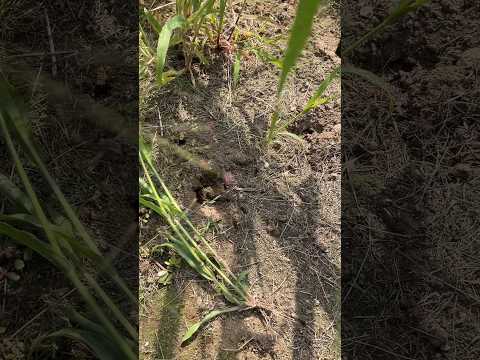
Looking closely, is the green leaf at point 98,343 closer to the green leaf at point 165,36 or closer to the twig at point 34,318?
the twig at point 34,318

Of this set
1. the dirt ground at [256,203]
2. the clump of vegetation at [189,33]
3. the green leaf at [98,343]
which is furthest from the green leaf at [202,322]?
the clump of vegetation at [189,33]

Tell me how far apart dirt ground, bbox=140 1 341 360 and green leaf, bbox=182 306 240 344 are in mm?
17

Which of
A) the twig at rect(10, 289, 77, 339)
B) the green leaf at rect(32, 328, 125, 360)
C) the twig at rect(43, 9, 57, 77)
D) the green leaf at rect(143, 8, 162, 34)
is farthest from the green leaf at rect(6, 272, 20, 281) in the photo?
the green leaf at rect(143, 8, 162, 34)

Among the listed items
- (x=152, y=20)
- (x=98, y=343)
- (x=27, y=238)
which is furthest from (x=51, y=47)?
(x=98, y=343)

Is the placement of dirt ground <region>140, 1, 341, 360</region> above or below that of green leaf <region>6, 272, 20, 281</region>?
above

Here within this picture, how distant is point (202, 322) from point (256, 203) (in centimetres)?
36

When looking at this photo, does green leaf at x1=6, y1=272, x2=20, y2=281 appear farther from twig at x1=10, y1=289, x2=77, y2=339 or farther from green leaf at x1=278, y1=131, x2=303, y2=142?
green leaf at x1=278, y1=131, x2=303, y2=142

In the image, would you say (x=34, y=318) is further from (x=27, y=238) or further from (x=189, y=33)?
(x=189, y=33)

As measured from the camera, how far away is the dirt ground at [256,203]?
4.83ft

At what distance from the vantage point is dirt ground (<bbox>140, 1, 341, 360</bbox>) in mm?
1473

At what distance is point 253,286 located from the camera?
1.51m

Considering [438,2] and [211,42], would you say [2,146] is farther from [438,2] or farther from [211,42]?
[438,2]

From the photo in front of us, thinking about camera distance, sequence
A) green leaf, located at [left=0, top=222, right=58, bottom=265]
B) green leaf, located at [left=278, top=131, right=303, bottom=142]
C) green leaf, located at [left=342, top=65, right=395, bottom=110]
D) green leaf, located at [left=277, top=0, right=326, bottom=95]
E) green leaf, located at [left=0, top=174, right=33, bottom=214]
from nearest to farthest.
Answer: green leaf, located at [left=277, top=0, right=326, bottom=95] → green leaf, located at [left=0, top=222, right=58, bottom=265] → green leaf, located at [left=0, top=174, right=33, bottom=214] → green leaf, located at [left=342, top=65, right=395, bottom=110] → green leaf, located at [left=278, top=131, right=303, bottom=142]

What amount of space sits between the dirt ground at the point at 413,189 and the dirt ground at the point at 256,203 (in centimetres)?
6
